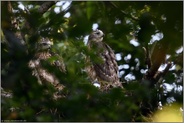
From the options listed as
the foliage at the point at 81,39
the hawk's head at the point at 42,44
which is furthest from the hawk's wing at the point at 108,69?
the foliage at the point at 81,39

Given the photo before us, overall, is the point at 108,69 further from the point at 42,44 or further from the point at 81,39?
the point at 81,39

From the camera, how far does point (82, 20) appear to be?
5.34 ft

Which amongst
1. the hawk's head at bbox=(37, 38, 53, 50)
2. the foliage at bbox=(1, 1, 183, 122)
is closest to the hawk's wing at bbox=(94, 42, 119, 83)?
the hawk's head at bbox=(37, 38, 53, 50)

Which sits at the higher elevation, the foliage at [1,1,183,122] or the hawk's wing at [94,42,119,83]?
the hawk's wing at [94,42,119,83]

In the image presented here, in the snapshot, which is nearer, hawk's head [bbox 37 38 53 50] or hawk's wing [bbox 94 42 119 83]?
hawk's head [bbox 37 38 53 50]

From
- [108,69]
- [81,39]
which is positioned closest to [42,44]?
[81,39]

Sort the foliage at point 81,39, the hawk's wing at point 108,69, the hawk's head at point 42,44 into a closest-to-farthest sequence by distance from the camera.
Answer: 1. the foliage at point 81,39
2. the hawk's head at point 42,44
3. the hawk's wing at point 108,69

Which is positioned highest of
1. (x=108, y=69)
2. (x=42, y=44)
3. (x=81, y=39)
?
(x=108, y=69)

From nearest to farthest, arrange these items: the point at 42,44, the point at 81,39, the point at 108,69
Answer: the point at 81,39 → the point at 42,44 → the point at 108,69

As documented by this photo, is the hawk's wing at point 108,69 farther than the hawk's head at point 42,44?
Yes

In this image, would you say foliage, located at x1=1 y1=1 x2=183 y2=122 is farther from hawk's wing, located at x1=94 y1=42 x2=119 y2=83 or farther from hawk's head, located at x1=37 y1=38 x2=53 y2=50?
hawk's wing, located at x1=94 y1=42 x2=119 y2=83

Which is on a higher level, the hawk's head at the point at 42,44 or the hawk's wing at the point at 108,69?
the hawk's wing at the point at 108,69

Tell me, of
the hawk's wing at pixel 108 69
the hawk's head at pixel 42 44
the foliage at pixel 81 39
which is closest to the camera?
the foliage at pixel 81 39

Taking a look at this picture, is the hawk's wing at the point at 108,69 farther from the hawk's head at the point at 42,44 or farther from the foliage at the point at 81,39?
the foliage at the point at 81,39
